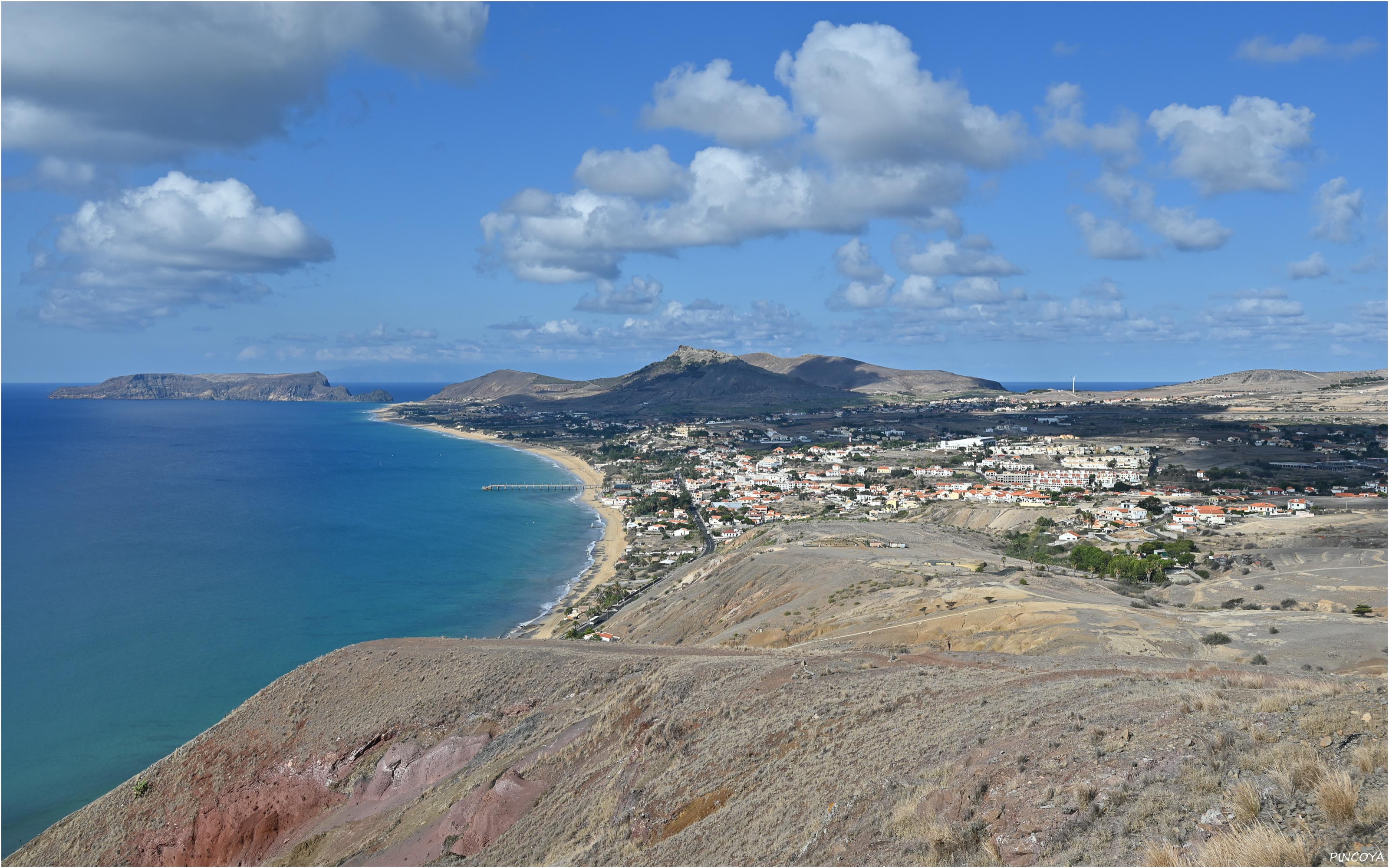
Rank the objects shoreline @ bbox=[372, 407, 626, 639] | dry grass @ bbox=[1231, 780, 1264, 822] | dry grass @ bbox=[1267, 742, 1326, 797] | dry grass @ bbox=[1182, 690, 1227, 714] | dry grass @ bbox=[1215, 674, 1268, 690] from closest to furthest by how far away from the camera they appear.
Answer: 1. dry grass @ bbox=[1231, 780, 1264, 822]
2. dry grass @ bbox=[1267, 742, 1326, 797]
3. dry grass @ bbox=[1182, 690, 1227, 714]
4. dry grass @ bbox=[1215, 674, 1268, 690]
5. shoreline @ bbox=[372, 407, 626, 639]

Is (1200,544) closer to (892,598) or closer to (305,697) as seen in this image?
(892,598)

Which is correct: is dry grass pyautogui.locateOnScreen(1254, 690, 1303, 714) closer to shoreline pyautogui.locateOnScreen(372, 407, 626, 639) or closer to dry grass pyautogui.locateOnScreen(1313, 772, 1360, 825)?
dry grass pyautogui.locateOnScreen(1313, 772, 1360, 825)

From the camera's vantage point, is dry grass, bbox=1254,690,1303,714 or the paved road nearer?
dry grass, bbox=1254,690,1303,714

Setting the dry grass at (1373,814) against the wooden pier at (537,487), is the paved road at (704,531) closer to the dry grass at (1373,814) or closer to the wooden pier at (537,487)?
the wooden pier at (537,487)

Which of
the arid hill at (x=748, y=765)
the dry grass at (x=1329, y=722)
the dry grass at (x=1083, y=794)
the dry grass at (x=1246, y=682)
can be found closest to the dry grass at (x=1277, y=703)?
the arid hill at (x=748, y=765)

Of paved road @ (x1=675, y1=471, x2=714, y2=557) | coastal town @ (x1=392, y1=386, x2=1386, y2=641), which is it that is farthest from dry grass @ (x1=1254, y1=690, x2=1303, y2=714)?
paved road @ (x1=675, y1=471, x2=714, y2=557)

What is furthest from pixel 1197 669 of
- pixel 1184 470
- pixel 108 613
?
pixel 1184 470

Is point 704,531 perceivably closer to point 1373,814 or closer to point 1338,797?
point 1338,797
